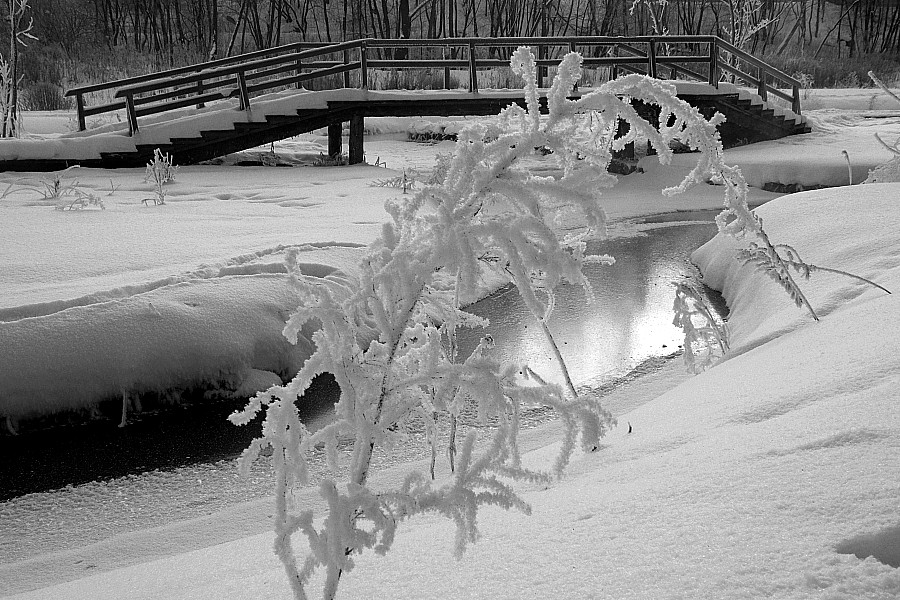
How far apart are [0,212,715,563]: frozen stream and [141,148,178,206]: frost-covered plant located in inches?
148

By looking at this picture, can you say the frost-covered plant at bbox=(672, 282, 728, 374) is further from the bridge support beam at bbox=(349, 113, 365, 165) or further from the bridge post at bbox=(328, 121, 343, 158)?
the bridge post at bbox=(328, 121, 343, 158)

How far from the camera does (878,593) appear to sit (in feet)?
3.42

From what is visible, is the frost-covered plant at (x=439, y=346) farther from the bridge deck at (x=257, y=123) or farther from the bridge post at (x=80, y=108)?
the bridge post at (x=80, y=108)

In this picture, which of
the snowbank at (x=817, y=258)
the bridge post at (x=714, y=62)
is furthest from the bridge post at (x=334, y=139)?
the snowbank at (x=817, y=258)

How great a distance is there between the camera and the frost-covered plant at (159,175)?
7.58 m

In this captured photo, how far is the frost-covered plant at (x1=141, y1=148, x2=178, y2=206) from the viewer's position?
758 centimetres

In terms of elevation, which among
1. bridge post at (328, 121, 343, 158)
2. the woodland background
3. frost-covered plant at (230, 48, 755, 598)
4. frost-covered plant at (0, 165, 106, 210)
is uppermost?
the woodland background

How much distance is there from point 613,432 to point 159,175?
661 cm

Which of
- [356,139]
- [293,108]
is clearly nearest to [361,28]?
[356,139]

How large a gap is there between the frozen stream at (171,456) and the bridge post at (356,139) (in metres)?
6.00

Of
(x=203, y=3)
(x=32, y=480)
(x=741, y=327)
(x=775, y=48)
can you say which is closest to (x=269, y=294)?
(x=32, y=480)

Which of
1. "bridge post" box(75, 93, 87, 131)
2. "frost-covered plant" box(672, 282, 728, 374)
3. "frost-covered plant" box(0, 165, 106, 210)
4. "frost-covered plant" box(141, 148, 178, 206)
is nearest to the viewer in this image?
"frost-covered plant" box(672, 282, 728, 374)

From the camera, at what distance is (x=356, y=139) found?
1102cm

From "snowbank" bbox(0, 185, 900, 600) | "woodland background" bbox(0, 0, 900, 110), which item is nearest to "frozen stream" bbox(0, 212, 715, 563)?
"snowbank" bbox(0, 185, 900, 600)
